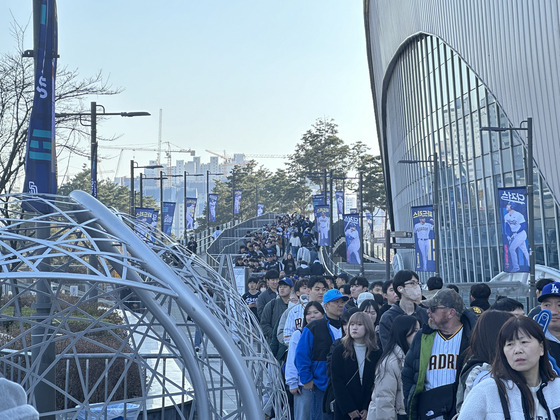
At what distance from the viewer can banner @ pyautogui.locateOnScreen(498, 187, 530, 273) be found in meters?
17.6

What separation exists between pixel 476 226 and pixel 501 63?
695cm

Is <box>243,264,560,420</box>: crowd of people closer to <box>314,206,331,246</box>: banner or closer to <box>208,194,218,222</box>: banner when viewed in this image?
<box>314,206,331,246</box>: banner

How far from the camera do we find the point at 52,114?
737 cm

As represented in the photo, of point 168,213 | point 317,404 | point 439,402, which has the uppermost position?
point 168,213

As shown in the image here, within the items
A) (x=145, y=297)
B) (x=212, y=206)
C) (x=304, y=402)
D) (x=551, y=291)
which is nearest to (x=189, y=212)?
(x=212, y=206)

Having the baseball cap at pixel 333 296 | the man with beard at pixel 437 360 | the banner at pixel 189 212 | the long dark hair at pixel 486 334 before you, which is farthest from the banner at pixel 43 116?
the banner at pixel 189 212

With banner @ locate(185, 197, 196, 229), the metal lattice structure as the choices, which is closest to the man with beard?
the metal lattice structure

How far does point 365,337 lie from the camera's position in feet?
23.3

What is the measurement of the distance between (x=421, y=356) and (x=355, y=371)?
1353 millimetres

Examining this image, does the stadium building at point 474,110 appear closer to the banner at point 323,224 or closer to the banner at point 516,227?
the banner at point 516,227

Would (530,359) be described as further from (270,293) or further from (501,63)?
(501,63)

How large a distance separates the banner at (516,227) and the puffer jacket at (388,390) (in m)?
11.6

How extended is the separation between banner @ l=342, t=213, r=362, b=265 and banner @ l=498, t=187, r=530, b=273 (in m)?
8.13

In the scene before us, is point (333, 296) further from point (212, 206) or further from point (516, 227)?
point (212, 206)
